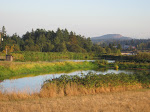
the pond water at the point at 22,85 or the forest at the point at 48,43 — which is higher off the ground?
the forest at the point at 48,43

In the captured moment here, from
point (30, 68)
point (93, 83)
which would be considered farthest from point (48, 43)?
point (93, 83)

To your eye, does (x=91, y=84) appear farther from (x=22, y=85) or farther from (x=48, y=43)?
(x=48, y=43)

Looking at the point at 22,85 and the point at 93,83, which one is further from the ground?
the point at 93,83

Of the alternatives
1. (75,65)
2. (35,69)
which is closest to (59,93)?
(35,69)

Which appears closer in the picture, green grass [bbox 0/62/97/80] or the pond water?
the pond water

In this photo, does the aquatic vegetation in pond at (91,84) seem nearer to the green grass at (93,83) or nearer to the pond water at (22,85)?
the green grass at (93,83)

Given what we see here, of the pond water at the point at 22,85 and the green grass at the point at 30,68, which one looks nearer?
the pond water at the point at 22,85

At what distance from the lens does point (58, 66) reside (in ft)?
131

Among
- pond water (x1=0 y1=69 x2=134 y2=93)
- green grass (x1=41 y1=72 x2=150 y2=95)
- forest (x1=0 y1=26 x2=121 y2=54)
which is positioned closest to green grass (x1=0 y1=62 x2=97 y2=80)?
pond water (x1=0 y1=69 x2=134 y2=93)

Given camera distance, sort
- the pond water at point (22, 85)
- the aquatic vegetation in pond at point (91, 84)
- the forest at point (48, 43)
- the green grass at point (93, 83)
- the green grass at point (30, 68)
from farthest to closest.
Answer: the forest at point (48, 43), the green grass at point (30, 68), the pond water at point (22, 85), the green grass at point (93, 83), the aquatic vegetation in pond at point (91, 84)

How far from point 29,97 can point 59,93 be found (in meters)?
1.81

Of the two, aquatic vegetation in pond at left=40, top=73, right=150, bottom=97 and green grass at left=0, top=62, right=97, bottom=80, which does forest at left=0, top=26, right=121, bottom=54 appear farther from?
aquatic vegetation in pond at left=40, top=73, right=150, bottom=97

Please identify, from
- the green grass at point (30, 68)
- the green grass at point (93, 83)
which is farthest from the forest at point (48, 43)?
the green grass at point (93, 83)

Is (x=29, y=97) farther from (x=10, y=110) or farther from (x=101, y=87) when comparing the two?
(x=101, y=87)
